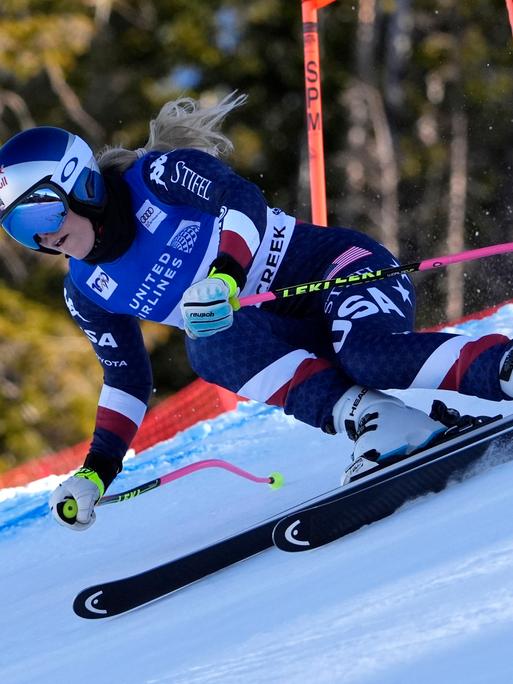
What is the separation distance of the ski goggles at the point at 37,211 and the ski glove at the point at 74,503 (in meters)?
0.65

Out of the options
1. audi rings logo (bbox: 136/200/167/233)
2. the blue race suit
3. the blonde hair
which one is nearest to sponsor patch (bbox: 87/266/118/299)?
the blue race suit

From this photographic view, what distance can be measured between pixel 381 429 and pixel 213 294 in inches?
20.6

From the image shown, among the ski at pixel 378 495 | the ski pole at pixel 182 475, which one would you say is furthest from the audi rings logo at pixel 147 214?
the ski at pixel 378 495

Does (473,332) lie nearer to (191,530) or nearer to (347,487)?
(191,530)

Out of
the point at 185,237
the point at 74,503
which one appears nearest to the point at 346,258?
the point at 185,237

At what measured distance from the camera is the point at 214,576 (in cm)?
245

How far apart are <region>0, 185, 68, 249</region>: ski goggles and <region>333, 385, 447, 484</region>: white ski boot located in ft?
2.82

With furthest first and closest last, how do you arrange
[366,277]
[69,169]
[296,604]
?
[69,169], [366,277], [296,604]

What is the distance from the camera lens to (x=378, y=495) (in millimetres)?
2291

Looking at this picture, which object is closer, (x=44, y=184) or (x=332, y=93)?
(x=44, y=184)

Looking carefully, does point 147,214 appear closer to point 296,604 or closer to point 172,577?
point 172,577

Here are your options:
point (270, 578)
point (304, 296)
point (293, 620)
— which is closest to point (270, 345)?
point (304, 296)

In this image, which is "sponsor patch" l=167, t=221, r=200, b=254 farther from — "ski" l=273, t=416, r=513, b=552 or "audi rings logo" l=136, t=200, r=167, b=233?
"ski" l=273, t=416, r=513, b=552

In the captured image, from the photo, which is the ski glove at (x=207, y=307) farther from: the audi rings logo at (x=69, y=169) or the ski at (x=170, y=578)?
the audi rings logo at (x=69, y=169)
